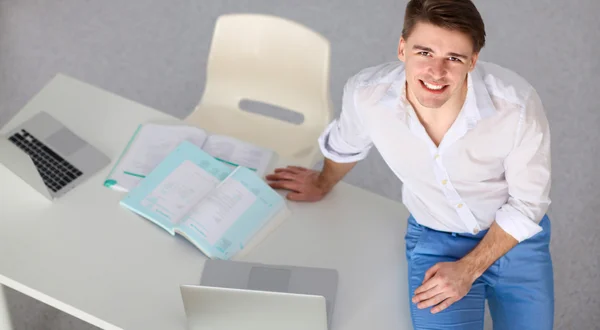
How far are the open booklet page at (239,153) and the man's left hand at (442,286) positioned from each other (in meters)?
0.64

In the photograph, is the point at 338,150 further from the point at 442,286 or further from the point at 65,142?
the point at 65,142

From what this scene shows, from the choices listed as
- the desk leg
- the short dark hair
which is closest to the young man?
the short dark hair

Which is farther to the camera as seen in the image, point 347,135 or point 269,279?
point 347,135

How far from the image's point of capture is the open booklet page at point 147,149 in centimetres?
236

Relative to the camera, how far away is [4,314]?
7.40 feet

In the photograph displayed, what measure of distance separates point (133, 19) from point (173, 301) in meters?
Answer: 2.55

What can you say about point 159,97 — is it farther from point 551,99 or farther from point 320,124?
point 551,99

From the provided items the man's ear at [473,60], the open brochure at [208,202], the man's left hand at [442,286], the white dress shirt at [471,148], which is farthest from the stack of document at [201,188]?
the man's ear at [473,60]

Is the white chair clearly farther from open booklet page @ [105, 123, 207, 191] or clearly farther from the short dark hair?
the short dark hair

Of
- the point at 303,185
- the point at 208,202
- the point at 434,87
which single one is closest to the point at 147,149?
the point at 208,202

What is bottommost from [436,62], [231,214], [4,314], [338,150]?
[4,314]

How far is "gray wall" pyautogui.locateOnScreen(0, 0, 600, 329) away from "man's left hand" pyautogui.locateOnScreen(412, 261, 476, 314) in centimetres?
142

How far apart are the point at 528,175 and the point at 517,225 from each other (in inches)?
5.7

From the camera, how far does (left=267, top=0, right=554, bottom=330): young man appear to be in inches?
74.5
